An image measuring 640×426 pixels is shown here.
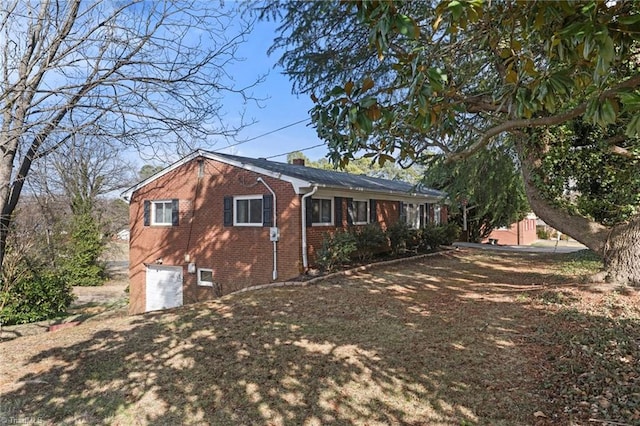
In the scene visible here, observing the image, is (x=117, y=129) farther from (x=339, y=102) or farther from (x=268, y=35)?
(x=339, y=102)

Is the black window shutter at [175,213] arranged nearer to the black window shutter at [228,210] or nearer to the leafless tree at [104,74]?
the black window shutter at [228,210]

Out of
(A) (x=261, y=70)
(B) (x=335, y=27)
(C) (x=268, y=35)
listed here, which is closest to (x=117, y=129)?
(A) (x=261, y=70)

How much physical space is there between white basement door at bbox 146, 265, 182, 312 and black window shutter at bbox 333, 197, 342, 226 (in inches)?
239

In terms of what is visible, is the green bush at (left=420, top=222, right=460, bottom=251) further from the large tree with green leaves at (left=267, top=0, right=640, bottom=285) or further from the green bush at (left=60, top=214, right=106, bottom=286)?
the green bush at (left=60, top=214, right=106, bottom=286)

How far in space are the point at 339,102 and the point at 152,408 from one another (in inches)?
129

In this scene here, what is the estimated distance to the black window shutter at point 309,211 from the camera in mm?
11023

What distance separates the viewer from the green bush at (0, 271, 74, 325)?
10.1 m

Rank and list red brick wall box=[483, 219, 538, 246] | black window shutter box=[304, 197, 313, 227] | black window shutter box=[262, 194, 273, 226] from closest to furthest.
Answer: black window shutter box=[304, 197, 313, 227] < black window shutter box=[262, 194, 273, 226] < red brick wall box=[483, 219, 538, 246]

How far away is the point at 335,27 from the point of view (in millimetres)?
5074

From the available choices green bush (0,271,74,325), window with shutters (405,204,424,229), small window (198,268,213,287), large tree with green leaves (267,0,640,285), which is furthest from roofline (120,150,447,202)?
green bush (0,271,74,325)

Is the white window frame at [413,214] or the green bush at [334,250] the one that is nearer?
the green bush at [334,250]

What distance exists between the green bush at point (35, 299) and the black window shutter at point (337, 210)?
9.03 meters

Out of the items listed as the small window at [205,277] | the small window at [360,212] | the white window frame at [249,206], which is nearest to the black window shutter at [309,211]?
the white window frame at [249,206]

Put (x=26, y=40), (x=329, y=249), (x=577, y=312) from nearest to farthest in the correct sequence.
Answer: (x=26, y=40) → (x=577, y=312) → (x=329, y=249)
